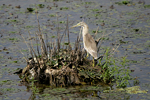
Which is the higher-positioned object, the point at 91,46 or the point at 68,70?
the point at 91,46

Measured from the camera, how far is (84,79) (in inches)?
314

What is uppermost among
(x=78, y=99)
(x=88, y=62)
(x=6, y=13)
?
(x=6, y=13)

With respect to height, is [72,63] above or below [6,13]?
below

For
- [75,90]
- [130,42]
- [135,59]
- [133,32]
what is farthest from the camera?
[133,32]

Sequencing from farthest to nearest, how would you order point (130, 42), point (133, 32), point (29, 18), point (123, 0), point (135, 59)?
1. point (123, 0)
2. point (29, 18)
3. point (133, 32)
4. point (130, 42)
5. point (135, 59)

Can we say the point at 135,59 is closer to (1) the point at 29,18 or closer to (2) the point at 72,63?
(2) the point at 72,63

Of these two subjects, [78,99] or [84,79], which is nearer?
[78,99]

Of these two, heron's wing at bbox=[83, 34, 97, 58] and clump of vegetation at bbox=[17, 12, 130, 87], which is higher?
heron's wing at bbox=[83, 34, 97, 58]

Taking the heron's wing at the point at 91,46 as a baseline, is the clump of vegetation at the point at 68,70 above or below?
below

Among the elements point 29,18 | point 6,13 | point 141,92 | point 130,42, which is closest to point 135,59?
point 130,42

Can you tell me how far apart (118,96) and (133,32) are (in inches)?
237

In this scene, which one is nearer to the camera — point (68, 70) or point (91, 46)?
point (68, 70)

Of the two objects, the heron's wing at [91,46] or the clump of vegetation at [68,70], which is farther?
the heron's wing at [91,46]

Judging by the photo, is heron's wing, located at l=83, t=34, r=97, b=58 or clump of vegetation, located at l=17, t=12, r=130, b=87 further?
heron's wing, located at l=83, t=34, r=97, b=58
